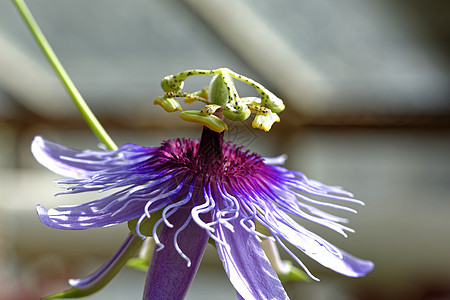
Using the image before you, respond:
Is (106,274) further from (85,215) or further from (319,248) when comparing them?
(319,248)

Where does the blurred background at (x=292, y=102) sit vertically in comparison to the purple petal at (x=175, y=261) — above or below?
above

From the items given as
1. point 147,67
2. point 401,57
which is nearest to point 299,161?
point 401,57

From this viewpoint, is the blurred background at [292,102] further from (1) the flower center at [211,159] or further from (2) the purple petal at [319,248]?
(2) the purple petal at [319,248]

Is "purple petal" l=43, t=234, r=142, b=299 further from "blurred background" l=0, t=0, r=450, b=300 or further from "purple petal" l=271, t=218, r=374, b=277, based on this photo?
"blurred background" l=0, t=0, r=450, b=300

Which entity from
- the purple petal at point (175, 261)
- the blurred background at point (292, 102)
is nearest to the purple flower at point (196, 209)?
the purple petal at point (175, 261)

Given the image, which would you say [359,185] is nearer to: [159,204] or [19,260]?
[19,260]

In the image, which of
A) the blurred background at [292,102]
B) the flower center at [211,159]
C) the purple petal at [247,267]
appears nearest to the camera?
the purple petal at [247,267]

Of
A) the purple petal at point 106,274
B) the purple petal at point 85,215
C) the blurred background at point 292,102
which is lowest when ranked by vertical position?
the purple petal at point 106,274
